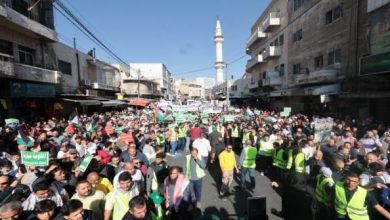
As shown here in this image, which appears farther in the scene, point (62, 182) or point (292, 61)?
point (292, 61)

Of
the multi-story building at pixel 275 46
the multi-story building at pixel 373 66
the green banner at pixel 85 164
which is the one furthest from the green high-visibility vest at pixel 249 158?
the multi-story building at pixel 275 46

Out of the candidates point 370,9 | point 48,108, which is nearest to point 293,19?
point 370,9

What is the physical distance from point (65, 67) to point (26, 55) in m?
5.98

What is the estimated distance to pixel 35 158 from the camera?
539 centimetres

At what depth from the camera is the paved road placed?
21.0ft

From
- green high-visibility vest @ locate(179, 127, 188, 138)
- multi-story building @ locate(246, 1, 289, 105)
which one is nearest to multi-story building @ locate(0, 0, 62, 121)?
green high-visibility vest @ locate(179, 127, 188, 138)

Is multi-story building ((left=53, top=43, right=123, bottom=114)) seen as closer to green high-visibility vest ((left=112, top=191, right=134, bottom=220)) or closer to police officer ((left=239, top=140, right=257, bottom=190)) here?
police officer ((left=239, top=140, right=257, bottom=190))

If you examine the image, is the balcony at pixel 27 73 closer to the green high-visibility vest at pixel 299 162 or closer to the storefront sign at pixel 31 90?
the storefront sign at pixel 31 90

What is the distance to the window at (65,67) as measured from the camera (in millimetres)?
22422

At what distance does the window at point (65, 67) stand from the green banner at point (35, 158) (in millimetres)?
18898

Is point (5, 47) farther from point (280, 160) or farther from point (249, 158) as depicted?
point (280, 160)

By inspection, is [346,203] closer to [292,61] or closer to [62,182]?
[62,182]

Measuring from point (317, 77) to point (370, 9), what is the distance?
722cm

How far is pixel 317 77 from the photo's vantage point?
70.3 feet
